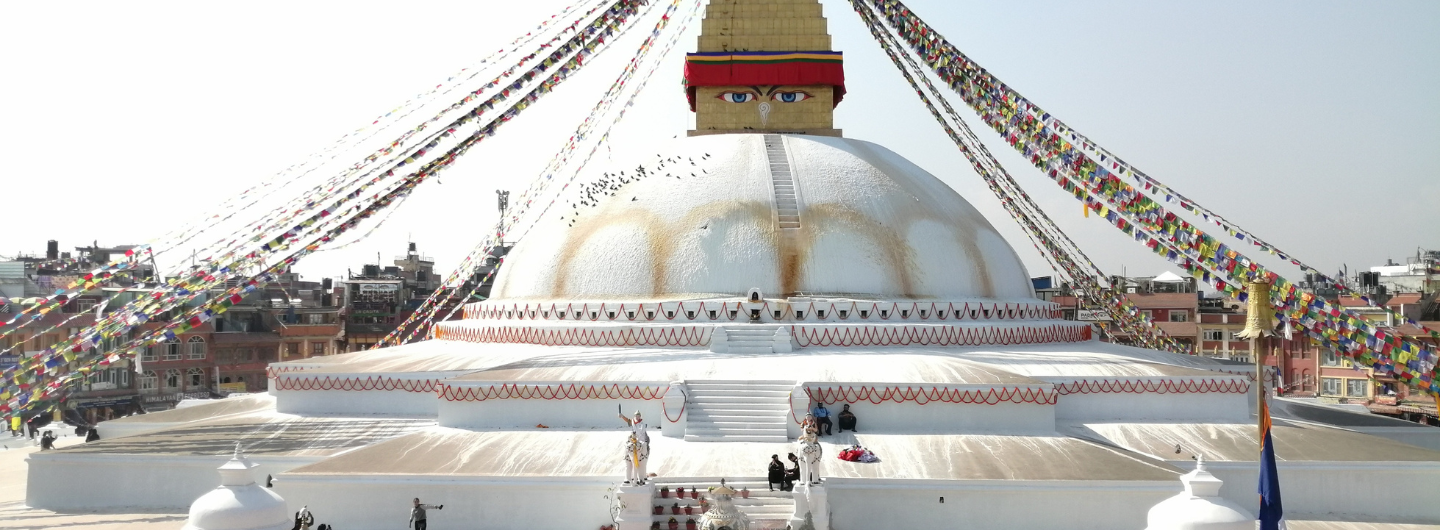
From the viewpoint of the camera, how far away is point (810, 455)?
10.8m

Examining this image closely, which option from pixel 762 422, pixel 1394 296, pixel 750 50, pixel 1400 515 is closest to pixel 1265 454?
pixel 1400 515

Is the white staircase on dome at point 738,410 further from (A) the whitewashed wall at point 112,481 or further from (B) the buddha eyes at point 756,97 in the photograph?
(B) the buddha eyes at point 756,97

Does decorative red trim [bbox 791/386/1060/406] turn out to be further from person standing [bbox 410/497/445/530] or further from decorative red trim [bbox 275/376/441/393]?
decorative red trim [bbox 275/376/441/393]

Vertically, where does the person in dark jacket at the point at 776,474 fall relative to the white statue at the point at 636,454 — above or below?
below

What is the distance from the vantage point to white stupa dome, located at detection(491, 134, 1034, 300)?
17.2 meters

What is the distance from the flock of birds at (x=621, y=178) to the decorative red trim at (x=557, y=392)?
5.11m

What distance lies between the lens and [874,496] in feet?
37.8

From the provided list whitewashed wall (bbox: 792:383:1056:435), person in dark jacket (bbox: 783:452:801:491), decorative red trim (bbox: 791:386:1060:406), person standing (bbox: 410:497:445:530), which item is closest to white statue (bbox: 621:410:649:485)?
person in dark jacket (bbox: 783:452:801:491)

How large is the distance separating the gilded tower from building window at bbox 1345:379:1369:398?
19278 mm

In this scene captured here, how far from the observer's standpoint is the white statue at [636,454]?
1086cm


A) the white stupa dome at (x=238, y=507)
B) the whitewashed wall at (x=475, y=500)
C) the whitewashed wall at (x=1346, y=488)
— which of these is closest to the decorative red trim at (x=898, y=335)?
the whitewashed wall at (x=1346, y=488)

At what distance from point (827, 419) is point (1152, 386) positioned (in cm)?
463

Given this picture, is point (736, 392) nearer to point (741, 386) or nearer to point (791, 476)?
point (741, 386)

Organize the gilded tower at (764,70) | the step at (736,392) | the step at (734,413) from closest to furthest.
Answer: the step at (734,413)
the step at (736,392)
the gilded tower at (764,70)
